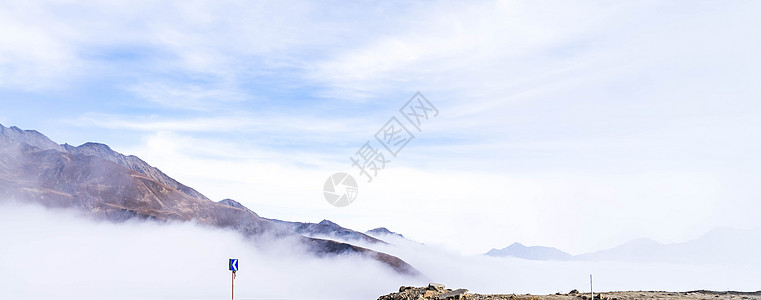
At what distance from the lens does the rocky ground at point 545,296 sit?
3859 cm

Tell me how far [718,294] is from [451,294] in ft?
82.6

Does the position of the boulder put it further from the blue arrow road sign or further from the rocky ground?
the blue arrow road sign

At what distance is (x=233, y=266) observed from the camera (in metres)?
41.2

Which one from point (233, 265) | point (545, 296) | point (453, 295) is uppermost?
point (233, 265)

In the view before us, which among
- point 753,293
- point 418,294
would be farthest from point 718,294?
point 418,294

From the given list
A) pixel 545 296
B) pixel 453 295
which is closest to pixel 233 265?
pixel 453 295

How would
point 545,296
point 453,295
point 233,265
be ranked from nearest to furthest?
point 453,295 → point 233,265 → point 545,296

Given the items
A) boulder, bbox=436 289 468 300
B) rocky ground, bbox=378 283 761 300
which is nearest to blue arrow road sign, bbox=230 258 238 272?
rocky ground, bbox=378 283 761 300

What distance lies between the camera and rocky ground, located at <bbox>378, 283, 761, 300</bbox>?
38.6 meters

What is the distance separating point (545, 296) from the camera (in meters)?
42.8

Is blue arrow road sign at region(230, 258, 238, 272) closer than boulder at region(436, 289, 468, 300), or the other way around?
boulder at region(436, 289, 468, 300)

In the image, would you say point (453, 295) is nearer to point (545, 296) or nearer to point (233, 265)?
point (545, 296)

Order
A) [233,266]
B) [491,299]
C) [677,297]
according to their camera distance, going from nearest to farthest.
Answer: [491,299] → [233,266] → [677,297]

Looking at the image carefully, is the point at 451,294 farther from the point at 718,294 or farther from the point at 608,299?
the point at 718,294
